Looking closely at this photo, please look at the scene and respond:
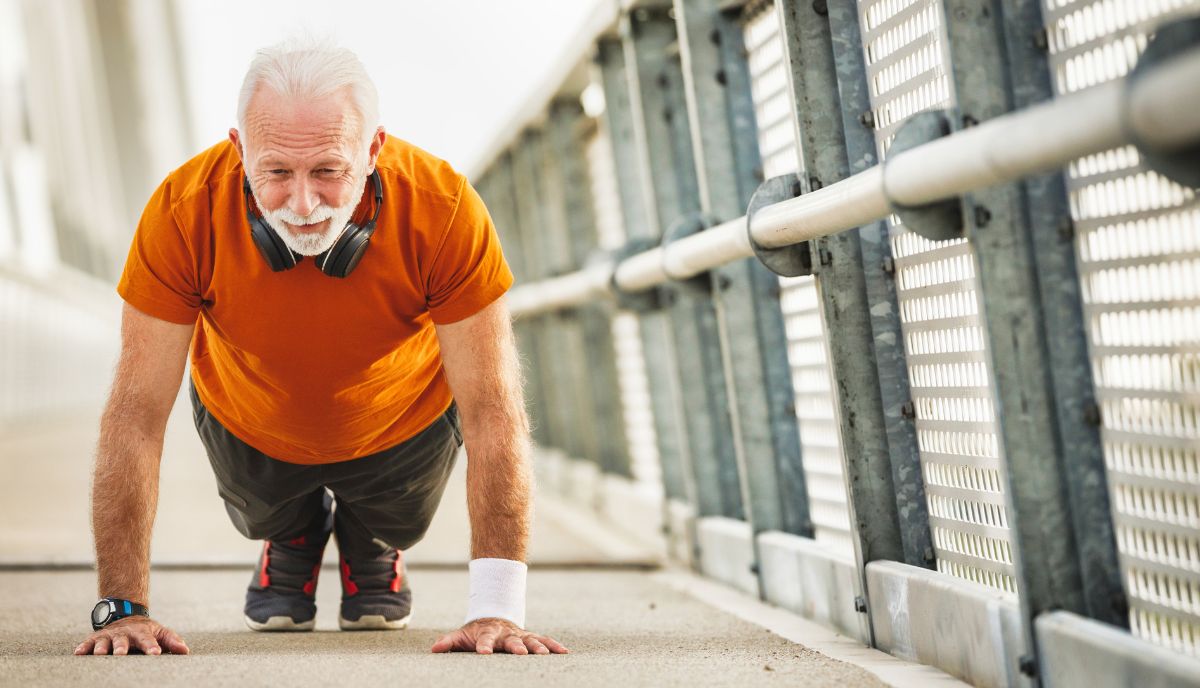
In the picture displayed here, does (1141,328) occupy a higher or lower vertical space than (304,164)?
lower

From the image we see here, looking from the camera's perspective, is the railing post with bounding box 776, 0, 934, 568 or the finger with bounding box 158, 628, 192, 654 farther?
the railing post with bounding box 776, 0, 934, 568

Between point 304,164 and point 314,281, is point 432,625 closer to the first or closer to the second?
point 314,281

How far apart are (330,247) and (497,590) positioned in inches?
30.2

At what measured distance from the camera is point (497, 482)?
2918mm

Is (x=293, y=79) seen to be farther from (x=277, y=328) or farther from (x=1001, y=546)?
(x=1001, y=546)

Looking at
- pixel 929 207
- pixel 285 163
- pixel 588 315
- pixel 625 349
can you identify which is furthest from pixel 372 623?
pixel 588 315

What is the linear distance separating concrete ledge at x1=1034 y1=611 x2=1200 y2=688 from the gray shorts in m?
1.58

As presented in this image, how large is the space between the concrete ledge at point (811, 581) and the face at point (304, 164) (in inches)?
58.6

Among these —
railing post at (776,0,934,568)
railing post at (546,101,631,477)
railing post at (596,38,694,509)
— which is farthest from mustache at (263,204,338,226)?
railing post at (546,101,631,477)

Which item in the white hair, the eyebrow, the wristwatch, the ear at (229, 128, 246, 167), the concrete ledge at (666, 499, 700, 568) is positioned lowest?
the concrete ledge at (666, 499, 700, 568)

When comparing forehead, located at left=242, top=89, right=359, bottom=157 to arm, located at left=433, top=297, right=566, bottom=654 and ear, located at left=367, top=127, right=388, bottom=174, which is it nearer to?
ear, located at left=367, top=127, right=388, bottom=174

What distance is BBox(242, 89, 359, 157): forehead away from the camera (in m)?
2.67

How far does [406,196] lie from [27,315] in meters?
18.9

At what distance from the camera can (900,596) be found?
9.72 feet
